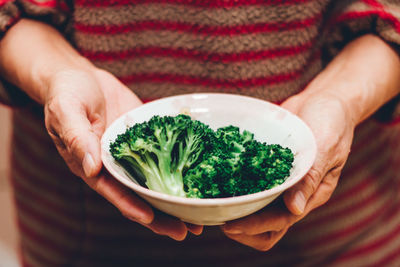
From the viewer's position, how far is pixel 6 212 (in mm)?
2594

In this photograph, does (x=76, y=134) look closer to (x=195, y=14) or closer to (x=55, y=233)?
(x=195, y=14)

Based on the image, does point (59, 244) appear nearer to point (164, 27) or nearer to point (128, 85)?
point (128, 85)

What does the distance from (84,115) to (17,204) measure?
29.1 inches

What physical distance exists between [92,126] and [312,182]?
0.53m

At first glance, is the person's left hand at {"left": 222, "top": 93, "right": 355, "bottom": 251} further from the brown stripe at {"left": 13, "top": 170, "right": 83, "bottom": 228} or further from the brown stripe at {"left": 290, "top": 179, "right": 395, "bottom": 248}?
the brown stripe at {"left": 13, "top": 170, "right": 83, "bottom": 228}

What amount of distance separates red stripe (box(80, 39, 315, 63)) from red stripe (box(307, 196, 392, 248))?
0.63 metres

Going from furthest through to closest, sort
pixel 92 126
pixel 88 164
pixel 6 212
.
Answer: pixel 6 212 < pixel 92 126 < pixel 88 164

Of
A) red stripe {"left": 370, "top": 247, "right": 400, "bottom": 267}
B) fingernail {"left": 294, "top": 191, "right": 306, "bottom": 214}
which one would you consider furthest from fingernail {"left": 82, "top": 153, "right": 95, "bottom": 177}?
red stripe {"left": 370, "top": 247, "right": 400, "bottom": 267}

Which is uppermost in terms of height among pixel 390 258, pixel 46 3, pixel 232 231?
pixel 46 3

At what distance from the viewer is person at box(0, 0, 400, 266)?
0.93 meters

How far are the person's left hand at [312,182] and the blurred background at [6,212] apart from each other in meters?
2.03

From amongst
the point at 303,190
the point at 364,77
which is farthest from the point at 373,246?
the point at 303,190

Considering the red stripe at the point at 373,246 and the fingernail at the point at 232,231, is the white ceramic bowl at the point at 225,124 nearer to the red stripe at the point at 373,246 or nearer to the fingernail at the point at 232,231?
the fingernail at the point at 232,231

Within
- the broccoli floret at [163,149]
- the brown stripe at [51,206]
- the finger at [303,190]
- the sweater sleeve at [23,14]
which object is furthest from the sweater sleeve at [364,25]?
the brown stripe at [51,206]
